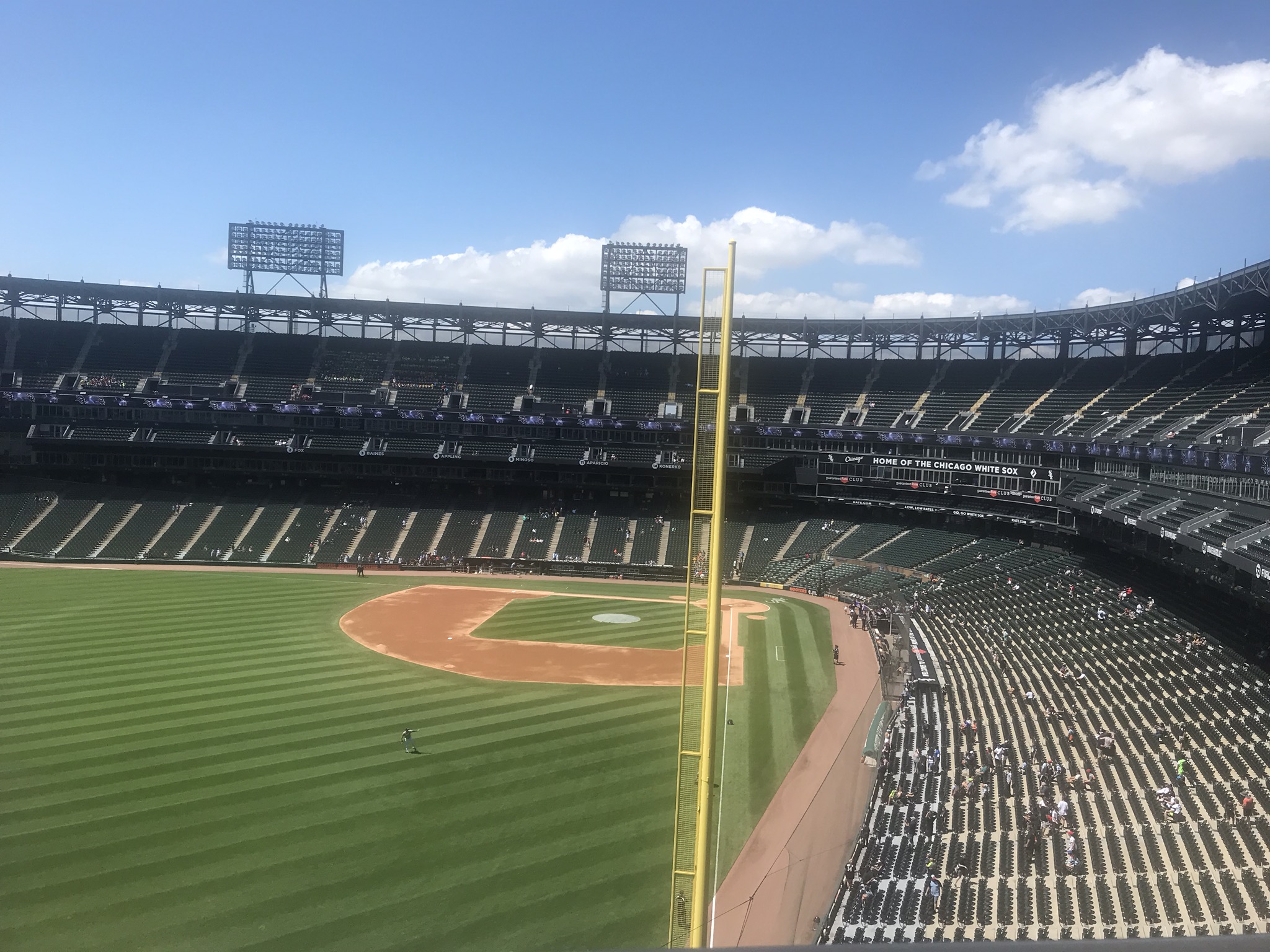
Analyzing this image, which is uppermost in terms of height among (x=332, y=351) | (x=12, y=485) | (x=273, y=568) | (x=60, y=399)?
(x=332, y=351)

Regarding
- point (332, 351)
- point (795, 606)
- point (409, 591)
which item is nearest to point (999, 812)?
point (795, 606)

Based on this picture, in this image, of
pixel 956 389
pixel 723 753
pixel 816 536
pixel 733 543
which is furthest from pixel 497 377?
pixel 723 753

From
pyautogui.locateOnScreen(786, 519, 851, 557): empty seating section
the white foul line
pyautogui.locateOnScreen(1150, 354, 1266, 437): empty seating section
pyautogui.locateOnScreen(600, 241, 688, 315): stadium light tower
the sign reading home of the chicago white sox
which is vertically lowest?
the white foul line

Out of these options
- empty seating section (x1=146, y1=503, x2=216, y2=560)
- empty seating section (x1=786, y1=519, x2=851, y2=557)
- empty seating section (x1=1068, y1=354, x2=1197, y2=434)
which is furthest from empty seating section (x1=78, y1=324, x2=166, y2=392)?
empty seating section (x1=1068, y1=354, x2=1197, y2=434)

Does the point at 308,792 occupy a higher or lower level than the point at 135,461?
lower

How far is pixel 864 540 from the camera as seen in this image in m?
60.6

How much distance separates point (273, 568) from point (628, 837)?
150 feet

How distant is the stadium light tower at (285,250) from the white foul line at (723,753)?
53320 mm

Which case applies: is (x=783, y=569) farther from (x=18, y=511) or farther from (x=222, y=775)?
(x=18, y=511)

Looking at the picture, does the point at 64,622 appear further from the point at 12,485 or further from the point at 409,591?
the point at 12,485

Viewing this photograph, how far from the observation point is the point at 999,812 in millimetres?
20594

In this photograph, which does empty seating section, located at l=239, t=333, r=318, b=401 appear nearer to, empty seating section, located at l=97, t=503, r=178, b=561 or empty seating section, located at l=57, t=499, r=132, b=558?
empty seating section, located at l=97, t=503, r=178, b=561

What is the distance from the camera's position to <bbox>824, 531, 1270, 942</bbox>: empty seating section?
15.9 m

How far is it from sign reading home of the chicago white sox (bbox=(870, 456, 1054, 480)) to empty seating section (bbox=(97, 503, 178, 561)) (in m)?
55.6
